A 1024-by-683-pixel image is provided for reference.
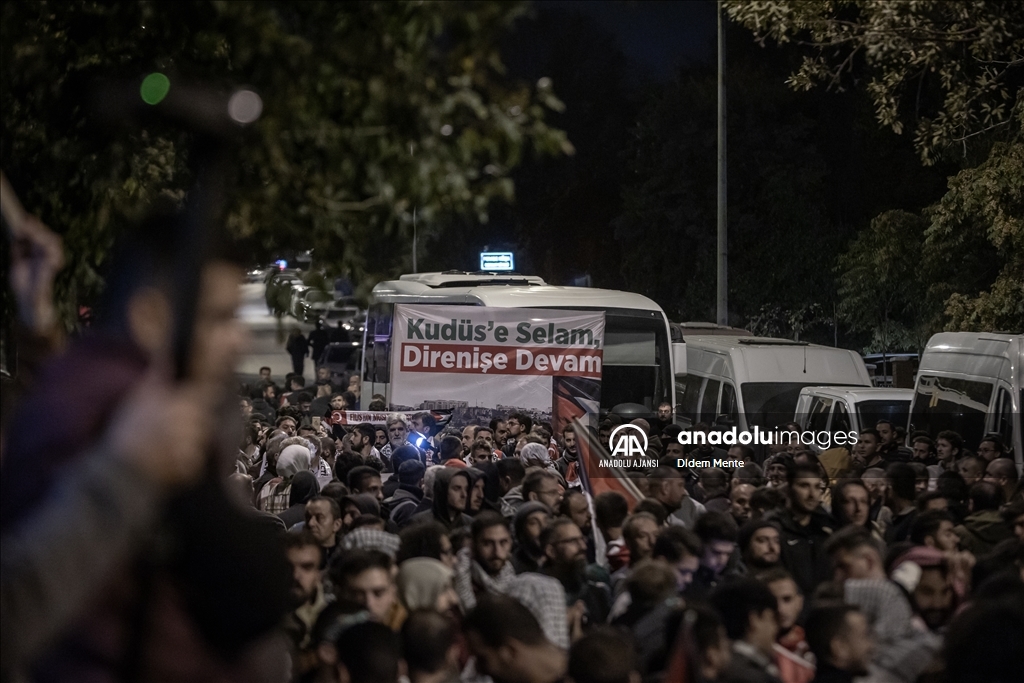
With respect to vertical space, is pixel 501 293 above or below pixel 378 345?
above

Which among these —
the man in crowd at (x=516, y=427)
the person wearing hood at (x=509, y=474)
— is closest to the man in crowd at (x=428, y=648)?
the person wearing hood at (x=509, y=474)

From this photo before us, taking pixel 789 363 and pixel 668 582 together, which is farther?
pixel 789 363

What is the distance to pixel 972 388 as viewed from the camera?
12711 millimetres

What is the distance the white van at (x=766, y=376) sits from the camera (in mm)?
16391

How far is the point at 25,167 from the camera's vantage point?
4.29m

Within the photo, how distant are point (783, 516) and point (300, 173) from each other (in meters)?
3.95

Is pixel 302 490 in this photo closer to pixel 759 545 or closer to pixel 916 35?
pixel 759 545

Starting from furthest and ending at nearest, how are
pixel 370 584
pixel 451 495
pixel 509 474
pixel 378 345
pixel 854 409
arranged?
pixel 378 345 → pixel 854 409 → pixel 509 474 → pixel 451 495 → pixel 370 584

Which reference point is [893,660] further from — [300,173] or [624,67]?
[624,67]

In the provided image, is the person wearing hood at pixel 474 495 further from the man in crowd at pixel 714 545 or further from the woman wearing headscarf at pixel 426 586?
the woman wearing headscarf at pixel 426 586

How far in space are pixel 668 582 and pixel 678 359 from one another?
13483 mm

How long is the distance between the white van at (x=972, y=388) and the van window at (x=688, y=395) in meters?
4.44

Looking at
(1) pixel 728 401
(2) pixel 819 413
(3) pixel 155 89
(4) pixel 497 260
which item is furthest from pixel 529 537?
(4) pixel 497 260

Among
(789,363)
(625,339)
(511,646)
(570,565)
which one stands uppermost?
(625,339)
